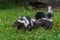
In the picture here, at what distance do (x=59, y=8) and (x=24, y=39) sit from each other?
9771 mm

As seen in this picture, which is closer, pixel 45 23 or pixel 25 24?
pixel 25 24

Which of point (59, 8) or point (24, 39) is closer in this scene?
point (24, 39)

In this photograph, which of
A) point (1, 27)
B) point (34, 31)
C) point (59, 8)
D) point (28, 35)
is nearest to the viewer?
point (28, 35)

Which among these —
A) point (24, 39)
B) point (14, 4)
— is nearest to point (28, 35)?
point (24, 39)

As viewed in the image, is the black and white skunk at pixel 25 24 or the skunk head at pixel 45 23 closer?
the black and white skunk at pixel 25 24

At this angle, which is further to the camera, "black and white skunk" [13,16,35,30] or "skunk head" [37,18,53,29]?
"skunk head" [37,18,53,29]

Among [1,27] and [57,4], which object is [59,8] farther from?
[1,27]

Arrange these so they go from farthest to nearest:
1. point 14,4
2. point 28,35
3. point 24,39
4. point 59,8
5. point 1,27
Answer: point 14,4 < point 59,8 < point 1,27 < point 28,35 < point 24,39

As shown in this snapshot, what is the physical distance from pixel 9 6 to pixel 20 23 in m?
8.94

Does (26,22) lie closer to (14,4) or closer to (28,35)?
(28,35)

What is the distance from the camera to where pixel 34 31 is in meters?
7.25

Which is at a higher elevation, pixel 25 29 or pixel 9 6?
pixel 25 29

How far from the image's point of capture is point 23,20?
743 centimetres

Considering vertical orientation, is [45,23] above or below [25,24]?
below
